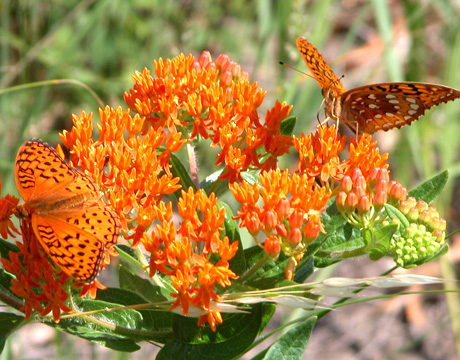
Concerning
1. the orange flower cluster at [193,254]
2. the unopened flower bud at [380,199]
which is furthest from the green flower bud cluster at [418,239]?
the orange flower cluster at [193,254]

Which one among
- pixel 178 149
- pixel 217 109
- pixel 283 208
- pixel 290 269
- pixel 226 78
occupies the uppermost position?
pixel 226 78

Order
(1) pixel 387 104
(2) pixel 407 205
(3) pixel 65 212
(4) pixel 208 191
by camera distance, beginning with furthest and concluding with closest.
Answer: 1. (1) pixel 387 104
2. (4) pixel 208 191
3. (2) pixel 407 205
4. (3) pixel 65 212

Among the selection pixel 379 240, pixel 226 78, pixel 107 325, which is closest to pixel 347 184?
pixel 379 240

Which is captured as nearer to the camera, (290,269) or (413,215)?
(290,269)

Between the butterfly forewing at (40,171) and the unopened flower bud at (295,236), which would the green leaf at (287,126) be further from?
the butterfly forewing at (40,171)

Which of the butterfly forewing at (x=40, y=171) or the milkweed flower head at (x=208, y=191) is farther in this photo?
the butterfly forewing at (x=40, y=171)

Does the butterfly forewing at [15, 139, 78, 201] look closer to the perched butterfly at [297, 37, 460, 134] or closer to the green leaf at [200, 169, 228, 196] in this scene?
the green leaf at [200, 169, 228, 196]

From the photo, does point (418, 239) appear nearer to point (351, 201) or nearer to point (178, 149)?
point (351, 201)
